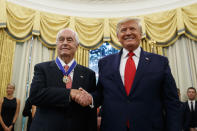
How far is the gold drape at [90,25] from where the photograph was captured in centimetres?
487

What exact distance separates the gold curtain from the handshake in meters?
3.80

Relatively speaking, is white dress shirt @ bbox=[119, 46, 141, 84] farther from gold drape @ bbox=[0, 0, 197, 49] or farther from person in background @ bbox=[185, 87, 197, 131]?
gold drape @ bbox=[0, 0, 197, 49]

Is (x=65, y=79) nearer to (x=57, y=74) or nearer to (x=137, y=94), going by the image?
(x=57, y=74)

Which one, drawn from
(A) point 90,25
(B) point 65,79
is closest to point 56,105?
(B) point 65,79

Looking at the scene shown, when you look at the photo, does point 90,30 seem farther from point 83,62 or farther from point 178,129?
point 178,129

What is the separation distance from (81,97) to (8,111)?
3415mm

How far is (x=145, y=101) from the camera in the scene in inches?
50.9

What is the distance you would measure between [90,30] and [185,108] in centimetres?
326

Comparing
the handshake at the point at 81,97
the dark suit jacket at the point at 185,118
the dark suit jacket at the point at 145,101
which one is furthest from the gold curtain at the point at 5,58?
the dark suit jacket at the point at 185,118

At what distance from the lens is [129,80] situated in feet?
4.52

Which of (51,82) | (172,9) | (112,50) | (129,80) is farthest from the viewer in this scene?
(112,50)

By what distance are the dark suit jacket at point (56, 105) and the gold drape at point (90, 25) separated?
3.81m

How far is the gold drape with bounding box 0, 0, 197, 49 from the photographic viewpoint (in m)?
4.87

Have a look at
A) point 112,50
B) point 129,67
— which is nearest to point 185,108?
point 112,50
